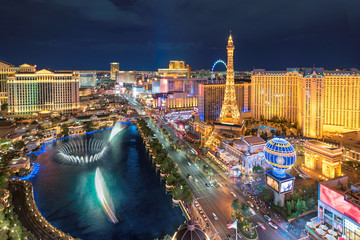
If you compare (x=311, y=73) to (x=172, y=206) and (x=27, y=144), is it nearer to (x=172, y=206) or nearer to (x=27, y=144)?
(x=172, y=206)

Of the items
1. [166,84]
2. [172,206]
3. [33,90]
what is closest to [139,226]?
[172,206]

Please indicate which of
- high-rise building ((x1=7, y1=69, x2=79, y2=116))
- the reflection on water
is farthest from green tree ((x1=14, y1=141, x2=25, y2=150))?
high-rise building ((x1=7, y1=69, x2=79, y2=116))

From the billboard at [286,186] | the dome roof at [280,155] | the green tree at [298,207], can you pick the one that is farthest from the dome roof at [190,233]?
the dome roof at [280,155]

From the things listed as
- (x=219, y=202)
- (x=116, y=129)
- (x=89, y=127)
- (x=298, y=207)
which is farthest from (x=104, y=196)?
(x=116, y=129)

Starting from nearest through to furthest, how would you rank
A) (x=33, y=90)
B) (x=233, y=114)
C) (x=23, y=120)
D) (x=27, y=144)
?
(x=27, y=144)
(x=233, y=114)
(x=23, y=120)
(x=33, y=90)

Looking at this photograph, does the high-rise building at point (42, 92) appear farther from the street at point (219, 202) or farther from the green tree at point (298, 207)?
the green tree at point (298, 207)
